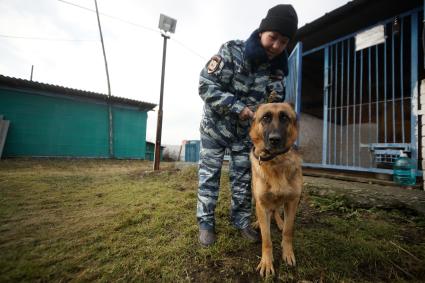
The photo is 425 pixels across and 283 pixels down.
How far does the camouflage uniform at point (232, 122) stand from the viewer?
2.01 metres

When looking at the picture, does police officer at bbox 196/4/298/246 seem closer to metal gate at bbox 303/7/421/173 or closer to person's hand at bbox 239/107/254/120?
person's hand at bbox 239/107/254/120

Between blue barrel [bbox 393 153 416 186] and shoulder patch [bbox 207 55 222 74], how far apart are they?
3.27 metres

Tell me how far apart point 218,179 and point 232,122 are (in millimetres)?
610

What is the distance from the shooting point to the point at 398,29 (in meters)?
3.84

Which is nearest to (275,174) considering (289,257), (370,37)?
(289,257)

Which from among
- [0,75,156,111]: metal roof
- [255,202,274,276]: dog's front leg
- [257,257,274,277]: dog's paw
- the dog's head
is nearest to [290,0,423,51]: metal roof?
the dog's head

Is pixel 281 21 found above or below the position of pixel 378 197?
above

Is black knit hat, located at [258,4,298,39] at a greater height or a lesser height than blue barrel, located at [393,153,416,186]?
greater

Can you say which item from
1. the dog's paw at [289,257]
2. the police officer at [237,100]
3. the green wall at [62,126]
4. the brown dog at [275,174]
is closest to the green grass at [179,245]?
the dog's paw at [289,257]

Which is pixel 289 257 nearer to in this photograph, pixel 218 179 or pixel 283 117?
pixel 218 179

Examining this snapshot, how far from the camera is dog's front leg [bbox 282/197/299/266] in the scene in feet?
5.19

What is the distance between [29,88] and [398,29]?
13.7 m

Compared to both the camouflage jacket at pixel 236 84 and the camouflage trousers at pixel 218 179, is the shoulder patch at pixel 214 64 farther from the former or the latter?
the camouflage trousers at pixel 218 179

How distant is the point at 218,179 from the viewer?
214cm
